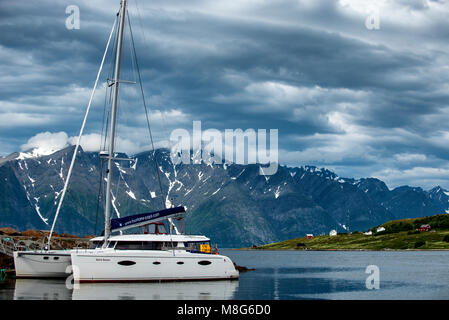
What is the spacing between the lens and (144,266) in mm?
62281

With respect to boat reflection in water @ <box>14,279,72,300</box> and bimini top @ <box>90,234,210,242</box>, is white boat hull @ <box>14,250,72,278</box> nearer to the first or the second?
boat reflection in water @ <box>14,279,72,300</box>

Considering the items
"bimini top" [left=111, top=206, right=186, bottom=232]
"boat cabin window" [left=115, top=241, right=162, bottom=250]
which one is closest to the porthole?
"boat cabin window" [left=115, top=241, right=162, bottom=250]

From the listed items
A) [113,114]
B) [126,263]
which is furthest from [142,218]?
[113,114]

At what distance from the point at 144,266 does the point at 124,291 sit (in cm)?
648

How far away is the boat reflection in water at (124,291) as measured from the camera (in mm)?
52375

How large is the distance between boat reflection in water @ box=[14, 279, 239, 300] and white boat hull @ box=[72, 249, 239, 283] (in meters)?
0.83

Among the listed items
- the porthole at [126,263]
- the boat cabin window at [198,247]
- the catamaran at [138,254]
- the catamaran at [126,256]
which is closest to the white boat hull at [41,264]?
the catamaran at [126,256]

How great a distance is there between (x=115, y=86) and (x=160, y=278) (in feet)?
78.0

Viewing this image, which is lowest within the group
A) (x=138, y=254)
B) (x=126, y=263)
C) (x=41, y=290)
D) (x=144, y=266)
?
(x=41, y=290)

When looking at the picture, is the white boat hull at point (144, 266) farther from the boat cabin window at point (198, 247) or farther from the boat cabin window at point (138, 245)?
the boat cabin window at point (138, 245)

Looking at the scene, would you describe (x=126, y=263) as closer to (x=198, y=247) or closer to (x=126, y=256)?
(x=126, y=256)
